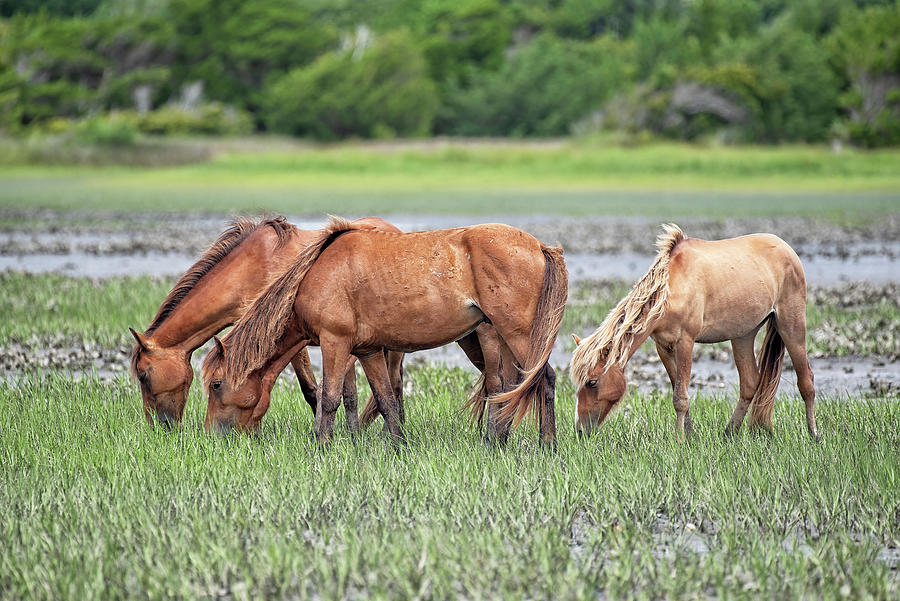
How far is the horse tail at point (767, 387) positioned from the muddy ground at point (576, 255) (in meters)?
1.63

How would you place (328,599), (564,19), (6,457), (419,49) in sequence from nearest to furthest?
(328,599) → (6,457) → (419,49) → (564,19)

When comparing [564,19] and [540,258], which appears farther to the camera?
[564,19]

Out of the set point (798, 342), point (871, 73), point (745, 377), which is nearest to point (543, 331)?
point (745, 377)

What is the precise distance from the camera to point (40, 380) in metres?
9.84

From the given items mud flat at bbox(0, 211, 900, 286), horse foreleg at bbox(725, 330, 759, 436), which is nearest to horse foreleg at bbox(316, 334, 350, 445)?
horse foreleg at bbox(725, 330, 759, 436)

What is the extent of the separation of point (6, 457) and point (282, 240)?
235 cm

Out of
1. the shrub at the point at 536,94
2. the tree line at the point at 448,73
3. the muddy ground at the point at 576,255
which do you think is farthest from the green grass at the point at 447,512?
the shrub at the point at 536,94

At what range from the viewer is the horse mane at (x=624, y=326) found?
7297 millimetres

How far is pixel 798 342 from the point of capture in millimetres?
8023

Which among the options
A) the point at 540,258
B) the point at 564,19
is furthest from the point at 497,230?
the point at 564,19

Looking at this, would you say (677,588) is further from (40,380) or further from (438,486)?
(40,380)

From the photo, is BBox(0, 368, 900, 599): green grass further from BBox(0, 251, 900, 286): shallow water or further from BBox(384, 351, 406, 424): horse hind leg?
BBox(0, 251, 900, 286): shallow water

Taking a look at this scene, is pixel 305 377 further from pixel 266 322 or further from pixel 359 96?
pixel 359 96

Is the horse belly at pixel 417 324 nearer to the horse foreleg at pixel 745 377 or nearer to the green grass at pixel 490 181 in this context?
the horse foreleg at pixel 745 377
